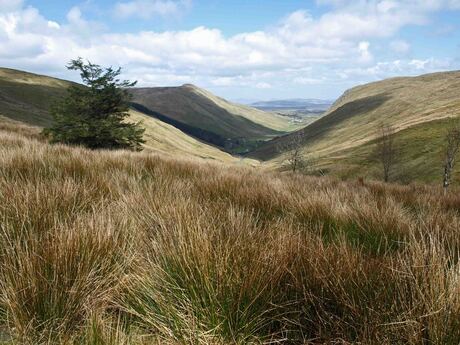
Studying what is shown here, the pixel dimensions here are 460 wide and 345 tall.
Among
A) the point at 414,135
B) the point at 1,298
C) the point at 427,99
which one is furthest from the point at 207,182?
the point at 427,99

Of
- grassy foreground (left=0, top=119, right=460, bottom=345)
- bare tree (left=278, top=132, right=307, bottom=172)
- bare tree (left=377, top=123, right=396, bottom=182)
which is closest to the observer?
grassy foreground (left=0, top=119, right=460, bottom=345)

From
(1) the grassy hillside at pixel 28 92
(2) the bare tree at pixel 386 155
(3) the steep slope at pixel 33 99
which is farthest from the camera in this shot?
(1) the grassy hillside at pixel 28 92

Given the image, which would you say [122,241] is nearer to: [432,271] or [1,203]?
[1,203]

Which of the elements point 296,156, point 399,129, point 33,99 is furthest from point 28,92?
point 399,129

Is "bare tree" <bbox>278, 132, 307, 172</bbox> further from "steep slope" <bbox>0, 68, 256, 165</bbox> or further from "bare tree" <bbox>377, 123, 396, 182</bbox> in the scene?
"steep slope" <bbox>0, 68, 256, 165</bbox>

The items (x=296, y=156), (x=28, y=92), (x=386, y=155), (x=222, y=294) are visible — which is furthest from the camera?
(x=28, y=92)

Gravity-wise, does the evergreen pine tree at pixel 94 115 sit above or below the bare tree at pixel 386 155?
above

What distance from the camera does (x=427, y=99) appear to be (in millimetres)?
153375

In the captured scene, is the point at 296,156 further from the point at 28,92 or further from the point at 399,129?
the point at 28,92

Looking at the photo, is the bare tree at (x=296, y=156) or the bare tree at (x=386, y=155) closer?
the bare tree at (x=386, y=155)

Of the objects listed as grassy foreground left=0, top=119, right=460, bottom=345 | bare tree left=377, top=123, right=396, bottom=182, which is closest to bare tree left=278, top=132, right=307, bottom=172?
bare tree left=377, top=123, right=396, bottom=182

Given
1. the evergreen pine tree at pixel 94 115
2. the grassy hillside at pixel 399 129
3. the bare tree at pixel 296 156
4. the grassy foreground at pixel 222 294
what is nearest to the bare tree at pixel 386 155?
the grassy hillside at pixel 399 129

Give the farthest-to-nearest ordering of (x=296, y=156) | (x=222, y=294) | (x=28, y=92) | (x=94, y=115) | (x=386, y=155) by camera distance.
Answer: (x=28, y=92) → (x=296, y=156) → (x=386, y=155) → (x=94, y=115) → (x=222, y=294)

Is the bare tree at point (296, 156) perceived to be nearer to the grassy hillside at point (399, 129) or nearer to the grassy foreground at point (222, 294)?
the grassy hillside at point (399, 129)
